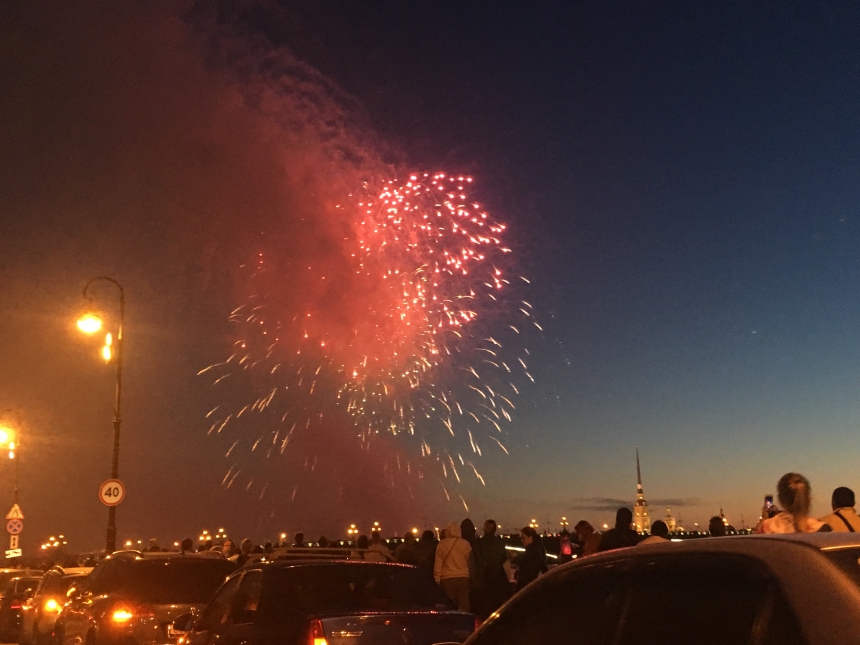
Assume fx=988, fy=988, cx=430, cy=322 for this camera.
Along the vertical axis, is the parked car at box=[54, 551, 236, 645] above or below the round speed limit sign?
below

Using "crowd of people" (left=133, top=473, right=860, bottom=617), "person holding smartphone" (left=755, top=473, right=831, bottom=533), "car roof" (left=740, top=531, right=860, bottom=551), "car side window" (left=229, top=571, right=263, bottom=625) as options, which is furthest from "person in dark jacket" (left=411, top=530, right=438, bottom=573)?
"car roof" (left=740, top=531, right=860, bottom=551)

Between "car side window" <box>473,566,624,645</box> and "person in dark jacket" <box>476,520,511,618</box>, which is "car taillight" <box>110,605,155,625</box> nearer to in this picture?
"person in dark jacket" <box>476,520,511,618</box>

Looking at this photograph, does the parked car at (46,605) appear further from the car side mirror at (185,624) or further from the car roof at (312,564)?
the car roof at (312,564)

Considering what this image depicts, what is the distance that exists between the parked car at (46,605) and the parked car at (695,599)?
16459 millimetres

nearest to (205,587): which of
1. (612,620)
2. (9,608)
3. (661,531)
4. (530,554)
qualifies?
(530,554)

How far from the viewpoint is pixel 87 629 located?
1320 centimetres

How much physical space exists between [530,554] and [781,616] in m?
11.6

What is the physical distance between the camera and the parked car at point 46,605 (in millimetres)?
18766

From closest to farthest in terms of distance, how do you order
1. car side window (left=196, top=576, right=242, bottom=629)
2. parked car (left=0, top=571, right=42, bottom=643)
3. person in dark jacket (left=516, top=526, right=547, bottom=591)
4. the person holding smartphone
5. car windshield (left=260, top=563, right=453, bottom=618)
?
the person holding smartphone, car windshield (left=260, top=563, right=453, bottom=618), car side window (left=196, top=576, right=242, bottom=629), person in dark jacket (left=516, top=526, right=547, bottom=591), parked car (left=0, top=571, right=42, bottom=643)

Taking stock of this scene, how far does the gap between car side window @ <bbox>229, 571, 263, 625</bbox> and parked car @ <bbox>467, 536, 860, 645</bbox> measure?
16.5ft

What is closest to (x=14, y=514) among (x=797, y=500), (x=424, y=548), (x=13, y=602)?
(x=13, y=602)

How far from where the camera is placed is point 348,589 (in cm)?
849

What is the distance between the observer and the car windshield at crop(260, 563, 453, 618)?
26.6 feet

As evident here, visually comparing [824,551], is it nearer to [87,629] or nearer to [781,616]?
[781,616]
